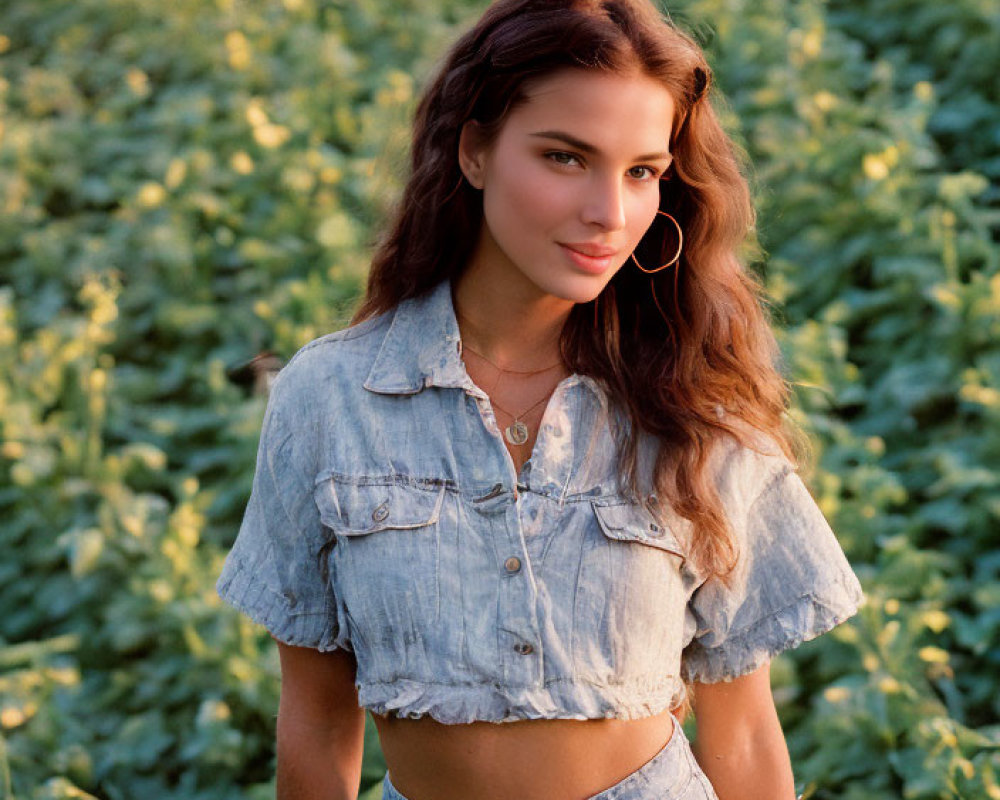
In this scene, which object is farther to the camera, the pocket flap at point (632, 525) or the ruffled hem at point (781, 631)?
the ruffled hem at point (781, 631)

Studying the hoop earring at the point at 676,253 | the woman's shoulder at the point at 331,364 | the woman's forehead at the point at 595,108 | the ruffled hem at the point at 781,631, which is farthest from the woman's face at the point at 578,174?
the ruffled hem at the point at 781,631

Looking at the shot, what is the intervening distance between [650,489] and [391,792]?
21.0 inches

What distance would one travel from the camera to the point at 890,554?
11.4 ft

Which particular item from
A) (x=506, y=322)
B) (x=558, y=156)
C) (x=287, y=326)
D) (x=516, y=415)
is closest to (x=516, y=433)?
(x=516, y=415)

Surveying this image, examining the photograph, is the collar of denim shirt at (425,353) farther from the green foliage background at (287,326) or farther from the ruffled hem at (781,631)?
the ruffled hem at (781,631)

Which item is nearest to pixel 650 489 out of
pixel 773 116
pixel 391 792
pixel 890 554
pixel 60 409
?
pixel 391 792

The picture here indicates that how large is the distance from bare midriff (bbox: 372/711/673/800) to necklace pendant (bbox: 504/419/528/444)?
1.18 feet

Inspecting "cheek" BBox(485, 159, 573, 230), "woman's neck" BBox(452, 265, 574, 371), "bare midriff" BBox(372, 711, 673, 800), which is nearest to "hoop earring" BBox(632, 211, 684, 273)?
"woman's neck" BBox(452, 265, 574, 371)

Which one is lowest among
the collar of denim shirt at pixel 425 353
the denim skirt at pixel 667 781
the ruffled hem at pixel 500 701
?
the denim skirt at pixel 667 781

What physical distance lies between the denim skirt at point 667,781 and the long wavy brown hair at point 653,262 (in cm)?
25

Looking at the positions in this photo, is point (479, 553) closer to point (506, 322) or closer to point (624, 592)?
point (624, 592)

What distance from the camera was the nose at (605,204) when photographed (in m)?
1.64

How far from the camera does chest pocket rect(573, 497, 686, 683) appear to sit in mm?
1690

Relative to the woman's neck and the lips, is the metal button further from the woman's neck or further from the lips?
the lips
